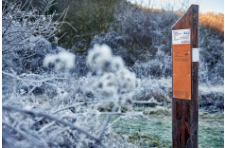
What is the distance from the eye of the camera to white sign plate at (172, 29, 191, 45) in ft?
6.94

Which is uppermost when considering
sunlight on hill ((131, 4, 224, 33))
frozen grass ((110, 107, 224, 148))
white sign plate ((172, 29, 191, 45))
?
sunlight on hill ((131, 4, 224, 33))

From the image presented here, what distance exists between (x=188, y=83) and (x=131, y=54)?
4831 millimetres

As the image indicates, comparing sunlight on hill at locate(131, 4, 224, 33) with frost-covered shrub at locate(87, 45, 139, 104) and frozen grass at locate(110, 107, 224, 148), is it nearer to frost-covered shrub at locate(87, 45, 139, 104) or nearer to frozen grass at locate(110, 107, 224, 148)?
frozen grass at locate(110, 107, 224, 148)

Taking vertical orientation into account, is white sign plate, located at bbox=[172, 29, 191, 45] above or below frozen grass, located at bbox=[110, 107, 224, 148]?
above

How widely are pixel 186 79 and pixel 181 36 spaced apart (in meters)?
0.37

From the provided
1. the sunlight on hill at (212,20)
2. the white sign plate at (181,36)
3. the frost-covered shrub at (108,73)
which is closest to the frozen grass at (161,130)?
the white sign plate at (181,36)

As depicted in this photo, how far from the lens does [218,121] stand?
4.45 metres

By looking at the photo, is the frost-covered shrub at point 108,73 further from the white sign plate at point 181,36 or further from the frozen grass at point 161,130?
the frozen grass at point 161,130

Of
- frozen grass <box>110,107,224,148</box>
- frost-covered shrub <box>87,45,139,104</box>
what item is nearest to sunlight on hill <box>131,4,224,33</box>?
frozen grass <box>110,107,224,148</box>

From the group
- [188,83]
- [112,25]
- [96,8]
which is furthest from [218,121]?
[96,8]

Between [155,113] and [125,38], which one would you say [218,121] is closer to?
[155,113]

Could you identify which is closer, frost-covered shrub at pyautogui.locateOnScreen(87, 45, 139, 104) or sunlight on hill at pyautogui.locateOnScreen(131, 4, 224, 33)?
frost-covered shrub at pyautogui.locateOnScreen(87, 45, 139, 104)

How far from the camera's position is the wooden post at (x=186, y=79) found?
2096 mm

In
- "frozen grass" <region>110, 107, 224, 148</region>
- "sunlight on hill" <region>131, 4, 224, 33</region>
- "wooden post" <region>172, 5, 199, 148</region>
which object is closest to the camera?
"wooden post" <region>172, 5, 199, 148</region>
